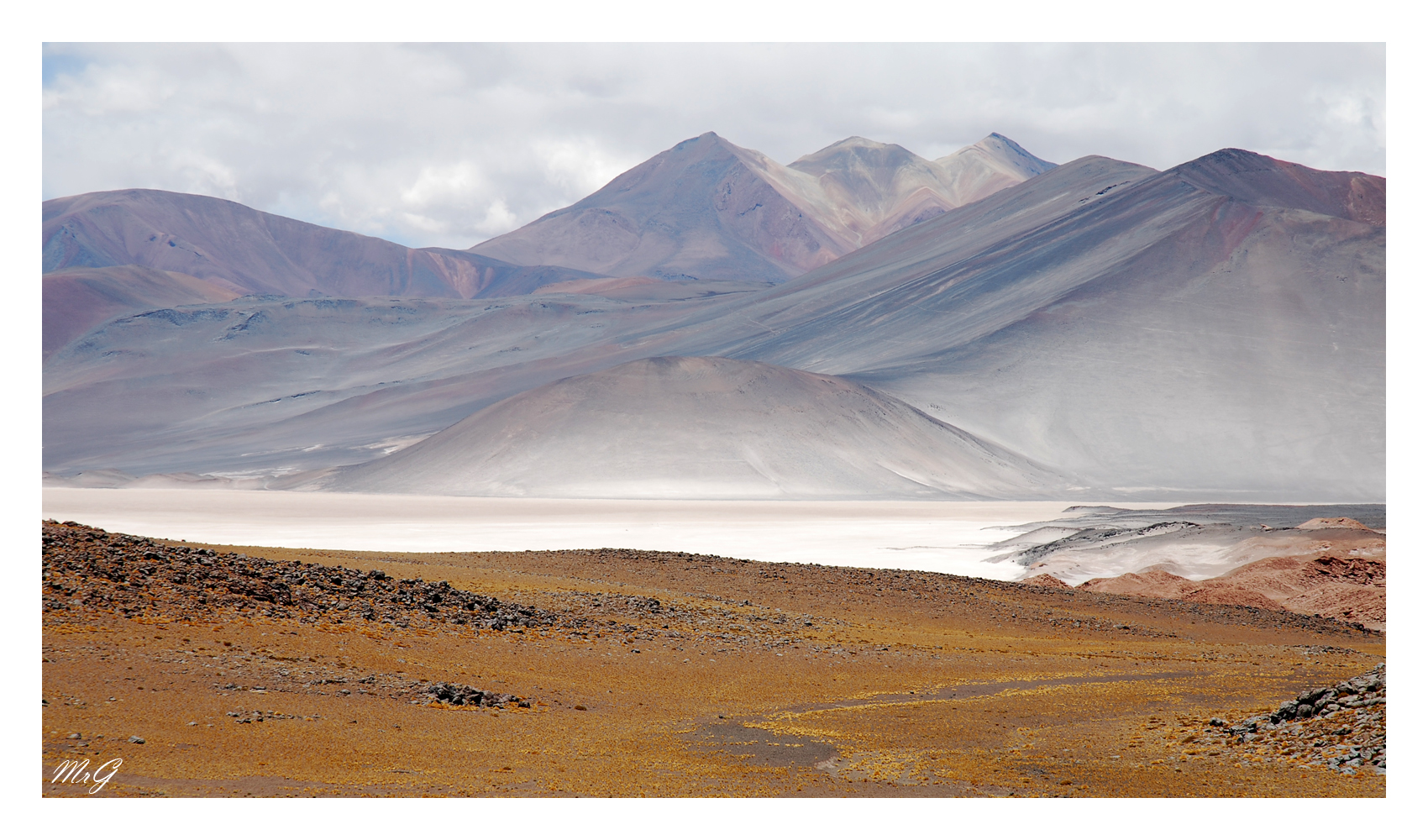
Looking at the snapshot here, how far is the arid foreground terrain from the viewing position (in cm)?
892

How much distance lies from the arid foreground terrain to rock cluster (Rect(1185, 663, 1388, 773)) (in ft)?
0.11

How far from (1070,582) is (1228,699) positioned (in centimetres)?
1574

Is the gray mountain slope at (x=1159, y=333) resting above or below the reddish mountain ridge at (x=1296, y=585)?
above

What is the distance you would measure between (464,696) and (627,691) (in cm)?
235

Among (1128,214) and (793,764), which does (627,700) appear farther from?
(1128,214)

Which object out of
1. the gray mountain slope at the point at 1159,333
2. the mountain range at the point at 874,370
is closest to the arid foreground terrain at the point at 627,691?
the mountain range at the point at 874,370

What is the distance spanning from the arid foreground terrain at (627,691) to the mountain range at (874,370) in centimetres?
4205

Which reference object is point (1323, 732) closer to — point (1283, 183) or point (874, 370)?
point (874, 370)

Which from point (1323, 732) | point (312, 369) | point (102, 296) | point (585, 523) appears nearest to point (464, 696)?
point (1323, 732)

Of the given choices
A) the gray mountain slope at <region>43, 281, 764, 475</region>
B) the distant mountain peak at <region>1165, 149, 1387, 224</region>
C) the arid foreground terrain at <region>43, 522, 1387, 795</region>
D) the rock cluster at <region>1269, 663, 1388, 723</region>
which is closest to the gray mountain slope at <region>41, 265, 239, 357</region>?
the gray mountain slope at <region>43, 281, 764, 475</region>

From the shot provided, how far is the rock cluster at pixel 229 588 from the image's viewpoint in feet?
43.0

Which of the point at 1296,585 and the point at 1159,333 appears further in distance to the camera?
the point at 1159,333

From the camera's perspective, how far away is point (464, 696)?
37.9ft
